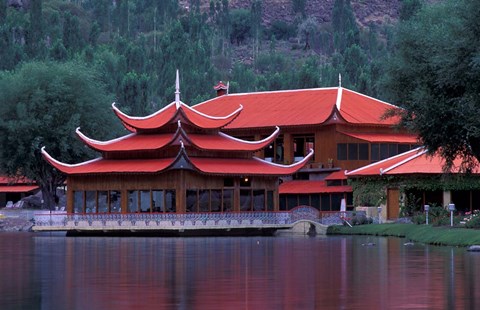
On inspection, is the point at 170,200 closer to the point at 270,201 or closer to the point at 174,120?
the point at 174,120

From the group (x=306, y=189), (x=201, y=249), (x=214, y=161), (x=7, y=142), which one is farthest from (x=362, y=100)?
(x=201, y=249)

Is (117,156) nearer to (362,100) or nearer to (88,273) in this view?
(362,100)

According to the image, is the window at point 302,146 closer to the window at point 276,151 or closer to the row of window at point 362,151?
the window at point 276,151

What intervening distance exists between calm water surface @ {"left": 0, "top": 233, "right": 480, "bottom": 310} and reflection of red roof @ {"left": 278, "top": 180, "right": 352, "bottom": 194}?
29.3 metres

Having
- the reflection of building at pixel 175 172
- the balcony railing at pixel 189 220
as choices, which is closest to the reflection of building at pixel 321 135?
the reflection of building at pixel 175 172

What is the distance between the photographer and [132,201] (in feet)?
247

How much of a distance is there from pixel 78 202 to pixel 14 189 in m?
29.2

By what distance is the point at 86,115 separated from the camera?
89.9m

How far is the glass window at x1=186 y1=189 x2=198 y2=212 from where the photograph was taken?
7419cm

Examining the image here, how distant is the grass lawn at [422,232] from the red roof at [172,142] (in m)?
9.06

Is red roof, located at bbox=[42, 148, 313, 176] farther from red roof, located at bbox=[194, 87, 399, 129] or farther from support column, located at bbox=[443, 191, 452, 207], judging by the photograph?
red roof, located at bbox=[194, 87, 399, 129]

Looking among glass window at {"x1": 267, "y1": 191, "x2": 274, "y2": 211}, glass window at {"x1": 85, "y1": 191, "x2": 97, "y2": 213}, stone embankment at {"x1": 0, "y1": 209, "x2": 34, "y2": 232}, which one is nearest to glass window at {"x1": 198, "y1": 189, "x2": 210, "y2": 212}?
glass window at {"x1": 267, "y1": 191, "x2": 274, "y2": 211}

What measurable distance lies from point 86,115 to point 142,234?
20.3 meters

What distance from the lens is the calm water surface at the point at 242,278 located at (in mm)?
27078
